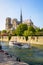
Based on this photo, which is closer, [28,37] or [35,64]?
[35,64]

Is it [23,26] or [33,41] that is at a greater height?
[23,26]

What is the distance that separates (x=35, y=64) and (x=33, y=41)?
56.3 metres

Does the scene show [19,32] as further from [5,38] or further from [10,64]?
[10,64]

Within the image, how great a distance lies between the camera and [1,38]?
124m

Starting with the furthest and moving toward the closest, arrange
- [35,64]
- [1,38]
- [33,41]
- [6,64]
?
[1,38] < [33,41] < [35,64] < [6,64]

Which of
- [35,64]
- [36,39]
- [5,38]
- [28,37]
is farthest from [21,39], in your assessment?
[35,64]

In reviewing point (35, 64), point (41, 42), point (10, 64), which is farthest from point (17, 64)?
point (41, 42)

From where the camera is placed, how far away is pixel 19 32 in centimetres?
11462

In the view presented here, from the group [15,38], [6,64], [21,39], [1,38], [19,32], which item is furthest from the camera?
[1,38]

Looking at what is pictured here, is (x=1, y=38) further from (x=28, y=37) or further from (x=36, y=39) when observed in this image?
(x=36, y=39)

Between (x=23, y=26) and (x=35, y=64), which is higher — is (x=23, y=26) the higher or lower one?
the higher one

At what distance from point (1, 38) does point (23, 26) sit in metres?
Result: 15.3

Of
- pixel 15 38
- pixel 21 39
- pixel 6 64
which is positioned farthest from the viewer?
pixel 15 38

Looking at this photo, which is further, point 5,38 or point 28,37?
point 5,38
